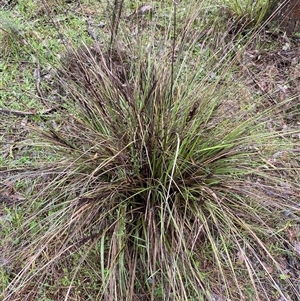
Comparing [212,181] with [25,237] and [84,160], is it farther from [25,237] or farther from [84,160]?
[25,237]

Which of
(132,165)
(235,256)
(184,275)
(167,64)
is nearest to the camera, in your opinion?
(184,275)

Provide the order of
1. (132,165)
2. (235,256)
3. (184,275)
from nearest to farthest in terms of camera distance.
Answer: (184,275) → (132,165) → (235,256)

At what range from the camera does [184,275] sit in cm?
170

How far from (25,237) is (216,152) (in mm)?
1090

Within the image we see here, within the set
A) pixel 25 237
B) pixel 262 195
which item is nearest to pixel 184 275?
pixel 262 195

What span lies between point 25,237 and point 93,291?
18.3 inches

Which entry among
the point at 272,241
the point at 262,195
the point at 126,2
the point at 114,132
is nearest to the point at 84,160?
the point at 114,132

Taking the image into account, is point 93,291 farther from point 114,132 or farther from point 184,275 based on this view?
point 114,132

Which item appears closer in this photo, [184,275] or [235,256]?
[184,275]

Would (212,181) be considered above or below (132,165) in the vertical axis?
below

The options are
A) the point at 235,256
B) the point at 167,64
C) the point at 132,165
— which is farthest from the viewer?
the point at 167,64

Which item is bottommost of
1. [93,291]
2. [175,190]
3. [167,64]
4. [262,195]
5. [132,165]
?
[93,291]

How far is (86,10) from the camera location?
11.2 feet

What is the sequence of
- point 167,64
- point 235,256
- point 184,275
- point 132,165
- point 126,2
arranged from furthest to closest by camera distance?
point 126,2 → point 167,64 → point 235,256 → point 132,165 → point 184,275
